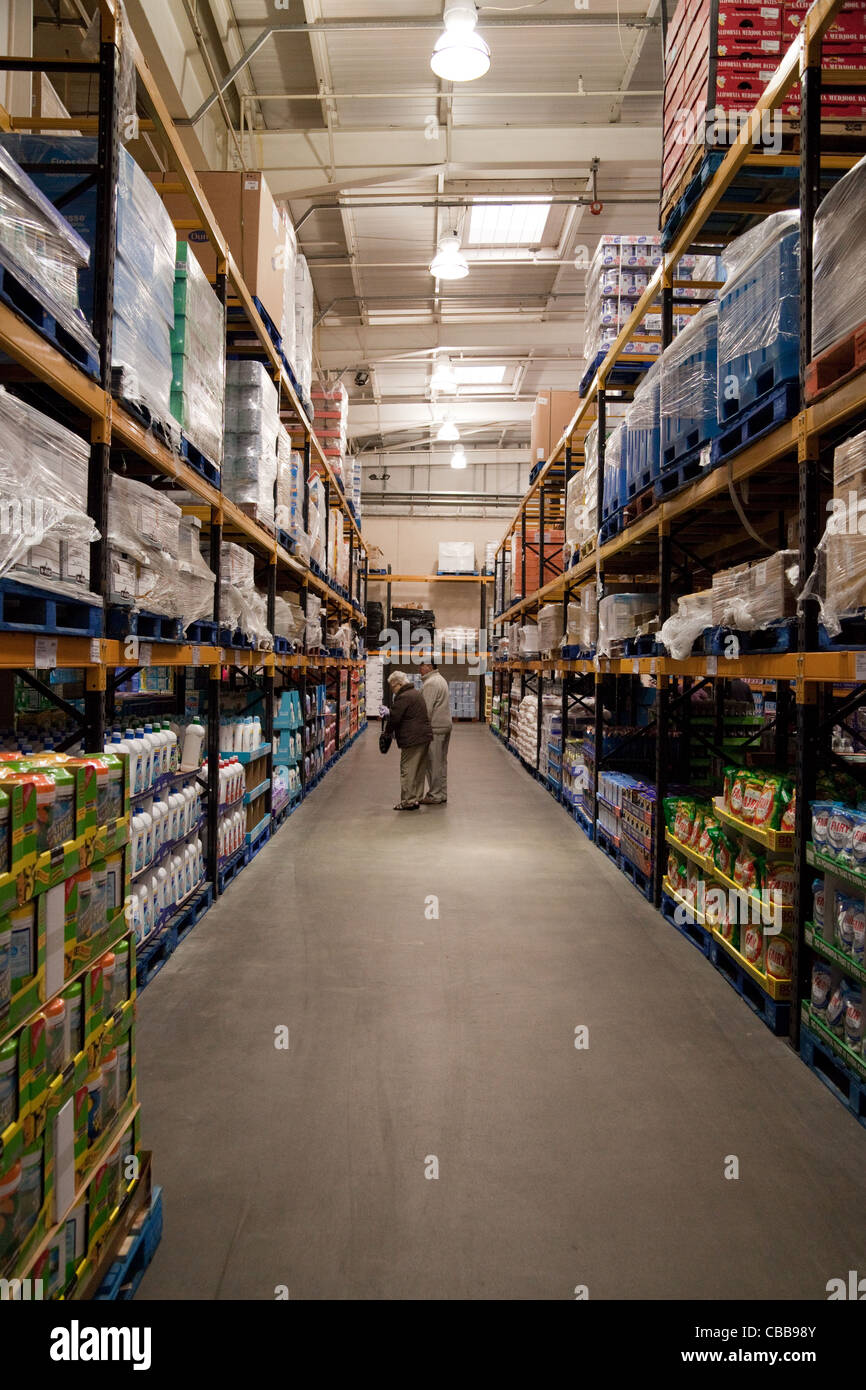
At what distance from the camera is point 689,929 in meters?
4.80

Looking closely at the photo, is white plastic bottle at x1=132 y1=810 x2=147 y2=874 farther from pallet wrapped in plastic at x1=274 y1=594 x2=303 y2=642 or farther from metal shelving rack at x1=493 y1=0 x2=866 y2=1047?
pallet wrapped in plastic at x1=274 y1=594 x2=303 y2=642

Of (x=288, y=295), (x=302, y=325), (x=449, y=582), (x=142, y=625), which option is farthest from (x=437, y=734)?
(x=449, y=582)

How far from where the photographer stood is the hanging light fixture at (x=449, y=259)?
9.68 metres

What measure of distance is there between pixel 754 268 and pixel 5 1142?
422 cm

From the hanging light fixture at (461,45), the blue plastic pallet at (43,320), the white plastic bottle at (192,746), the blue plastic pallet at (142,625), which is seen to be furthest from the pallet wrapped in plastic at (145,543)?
the hanging light fixture at (461,45)

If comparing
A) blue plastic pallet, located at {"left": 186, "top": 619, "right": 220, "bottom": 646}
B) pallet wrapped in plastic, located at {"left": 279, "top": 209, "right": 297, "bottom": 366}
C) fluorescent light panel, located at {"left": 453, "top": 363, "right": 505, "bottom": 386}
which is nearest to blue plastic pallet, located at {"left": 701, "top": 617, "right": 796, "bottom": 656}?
blue plastic pallet, located at {"left": 186, "top": 619, "right": 220, "bottom": 646}

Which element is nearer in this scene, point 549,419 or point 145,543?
point 145,543

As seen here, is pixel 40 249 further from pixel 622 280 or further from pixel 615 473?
pixel 622 280

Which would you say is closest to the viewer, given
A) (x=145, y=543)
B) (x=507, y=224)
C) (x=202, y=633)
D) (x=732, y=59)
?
(x=145, y=543)

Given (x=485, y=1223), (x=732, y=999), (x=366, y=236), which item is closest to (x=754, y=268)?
(x=732, y=999)

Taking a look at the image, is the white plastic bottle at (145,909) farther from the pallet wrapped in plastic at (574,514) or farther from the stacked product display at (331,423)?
the stacked product display at (331,423)

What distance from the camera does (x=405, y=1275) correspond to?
2.07 metres

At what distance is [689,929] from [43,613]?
3.80 metres

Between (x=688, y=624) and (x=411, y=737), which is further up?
(x=688, y=624)
